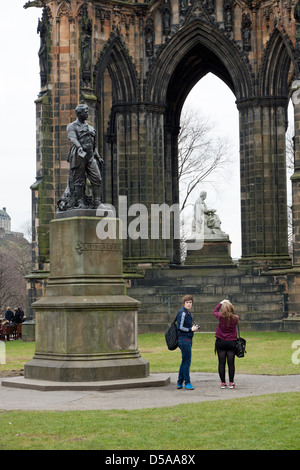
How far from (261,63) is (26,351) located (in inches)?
562

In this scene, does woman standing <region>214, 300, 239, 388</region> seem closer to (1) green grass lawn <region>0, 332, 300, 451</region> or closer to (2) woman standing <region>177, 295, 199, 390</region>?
(2) woman standing <region>177, 295, 199, 390</region>

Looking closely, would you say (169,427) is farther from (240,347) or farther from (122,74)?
(122,74)

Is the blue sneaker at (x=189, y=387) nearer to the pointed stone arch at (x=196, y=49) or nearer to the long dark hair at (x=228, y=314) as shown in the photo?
the long dark hair at (x=228, y=314)

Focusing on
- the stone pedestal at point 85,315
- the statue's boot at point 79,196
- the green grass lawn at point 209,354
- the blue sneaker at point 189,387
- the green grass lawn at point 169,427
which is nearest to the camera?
the green grass lawn at point 169,427

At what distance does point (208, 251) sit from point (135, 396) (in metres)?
20.8

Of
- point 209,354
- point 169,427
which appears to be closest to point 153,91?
point 209,354

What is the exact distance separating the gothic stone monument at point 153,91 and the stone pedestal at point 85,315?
14173mm

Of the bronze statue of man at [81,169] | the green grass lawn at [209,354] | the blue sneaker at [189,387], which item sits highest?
the bronze statue of man at [81,169]

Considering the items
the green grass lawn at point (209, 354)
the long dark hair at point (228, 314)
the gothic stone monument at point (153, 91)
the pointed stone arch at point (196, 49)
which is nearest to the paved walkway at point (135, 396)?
the long dark hair at point (228, 314)

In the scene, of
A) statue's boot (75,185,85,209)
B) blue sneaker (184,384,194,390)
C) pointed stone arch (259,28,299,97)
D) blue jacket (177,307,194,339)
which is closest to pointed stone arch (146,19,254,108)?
pointed stone arch (259,28,299,97)

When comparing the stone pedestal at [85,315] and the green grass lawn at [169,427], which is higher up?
the stone pedestal at [85,315]

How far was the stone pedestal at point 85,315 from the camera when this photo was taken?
13.7 m

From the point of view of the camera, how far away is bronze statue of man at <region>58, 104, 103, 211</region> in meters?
14.3
